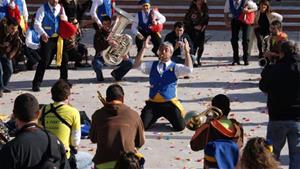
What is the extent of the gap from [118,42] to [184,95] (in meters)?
1.73

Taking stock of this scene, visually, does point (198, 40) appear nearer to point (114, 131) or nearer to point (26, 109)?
point (114, 131)

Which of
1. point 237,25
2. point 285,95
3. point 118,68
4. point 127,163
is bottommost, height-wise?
point 118,68

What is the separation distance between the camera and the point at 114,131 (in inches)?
312

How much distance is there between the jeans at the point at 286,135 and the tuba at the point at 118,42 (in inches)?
253

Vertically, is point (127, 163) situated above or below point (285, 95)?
above

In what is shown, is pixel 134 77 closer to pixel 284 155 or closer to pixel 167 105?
pixel 167 105

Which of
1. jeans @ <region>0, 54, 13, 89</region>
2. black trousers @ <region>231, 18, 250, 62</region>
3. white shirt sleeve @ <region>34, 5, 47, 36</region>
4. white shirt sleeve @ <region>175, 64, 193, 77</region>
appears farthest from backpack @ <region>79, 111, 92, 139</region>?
black trousers @ <region>231, 18, 250, 62</region>

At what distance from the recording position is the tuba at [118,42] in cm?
1502

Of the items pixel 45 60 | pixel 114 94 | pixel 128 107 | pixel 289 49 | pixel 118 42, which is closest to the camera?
pixel 114 94

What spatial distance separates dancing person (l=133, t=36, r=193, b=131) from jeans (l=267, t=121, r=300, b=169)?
3.08m

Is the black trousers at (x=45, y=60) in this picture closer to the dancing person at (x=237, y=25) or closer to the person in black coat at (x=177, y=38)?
the person in black coat at (x=177, y=38)

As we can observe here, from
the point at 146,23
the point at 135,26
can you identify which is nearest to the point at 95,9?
the point at 135,26

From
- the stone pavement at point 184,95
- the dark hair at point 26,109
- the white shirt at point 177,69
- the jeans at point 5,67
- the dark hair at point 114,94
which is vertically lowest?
the stone pavement at point 184,95

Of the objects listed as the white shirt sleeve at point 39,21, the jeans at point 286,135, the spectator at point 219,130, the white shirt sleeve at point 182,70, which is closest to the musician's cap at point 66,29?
the white shirt sleeve at point 39,21
